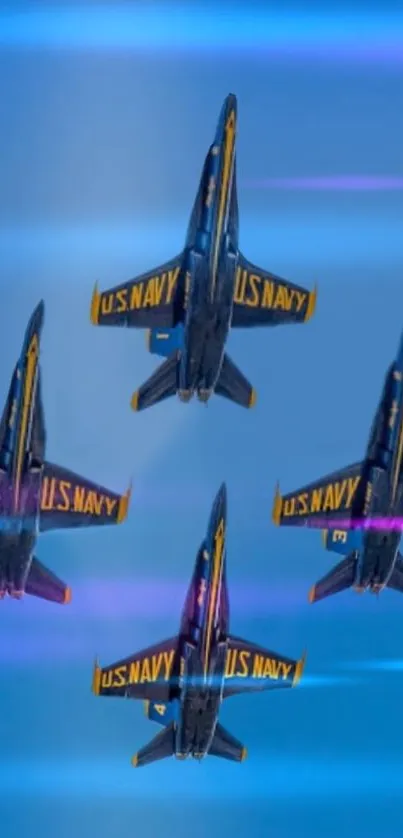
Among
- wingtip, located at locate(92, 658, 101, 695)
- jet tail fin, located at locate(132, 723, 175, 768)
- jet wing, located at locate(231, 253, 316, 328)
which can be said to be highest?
jet wing, located at locate(231, 253, 316, 328)

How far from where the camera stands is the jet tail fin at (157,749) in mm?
3920

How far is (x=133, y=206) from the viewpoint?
12.9 ft

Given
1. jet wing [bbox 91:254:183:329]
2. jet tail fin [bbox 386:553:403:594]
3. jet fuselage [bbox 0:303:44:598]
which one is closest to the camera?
jet fuselage [bbox 0:303:44:598]

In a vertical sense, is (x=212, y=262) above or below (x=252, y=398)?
above

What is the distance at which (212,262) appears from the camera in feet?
12.6

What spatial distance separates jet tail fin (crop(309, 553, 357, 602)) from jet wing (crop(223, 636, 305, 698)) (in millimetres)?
200

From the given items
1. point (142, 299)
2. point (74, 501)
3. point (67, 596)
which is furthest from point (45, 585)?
point (142, 299)

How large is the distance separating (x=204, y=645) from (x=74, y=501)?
1.80ft

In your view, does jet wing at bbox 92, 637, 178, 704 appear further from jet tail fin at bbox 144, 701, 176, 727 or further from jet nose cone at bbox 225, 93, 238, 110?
jet nose cone at bbox 225, 93, 238, 110

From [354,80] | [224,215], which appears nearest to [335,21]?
[354,80]

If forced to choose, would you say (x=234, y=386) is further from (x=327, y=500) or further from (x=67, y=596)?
(x=67, y=596)

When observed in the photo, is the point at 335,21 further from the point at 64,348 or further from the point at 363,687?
the point at 363,687

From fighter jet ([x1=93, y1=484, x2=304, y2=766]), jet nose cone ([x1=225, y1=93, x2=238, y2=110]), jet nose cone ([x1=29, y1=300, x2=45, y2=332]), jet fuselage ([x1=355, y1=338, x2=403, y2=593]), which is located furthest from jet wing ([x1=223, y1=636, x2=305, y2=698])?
jet nose cone ([x1=225, y1=93, x2=238, y2=110])

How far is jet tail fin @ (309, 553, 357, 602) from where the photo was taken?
3.98 metres
